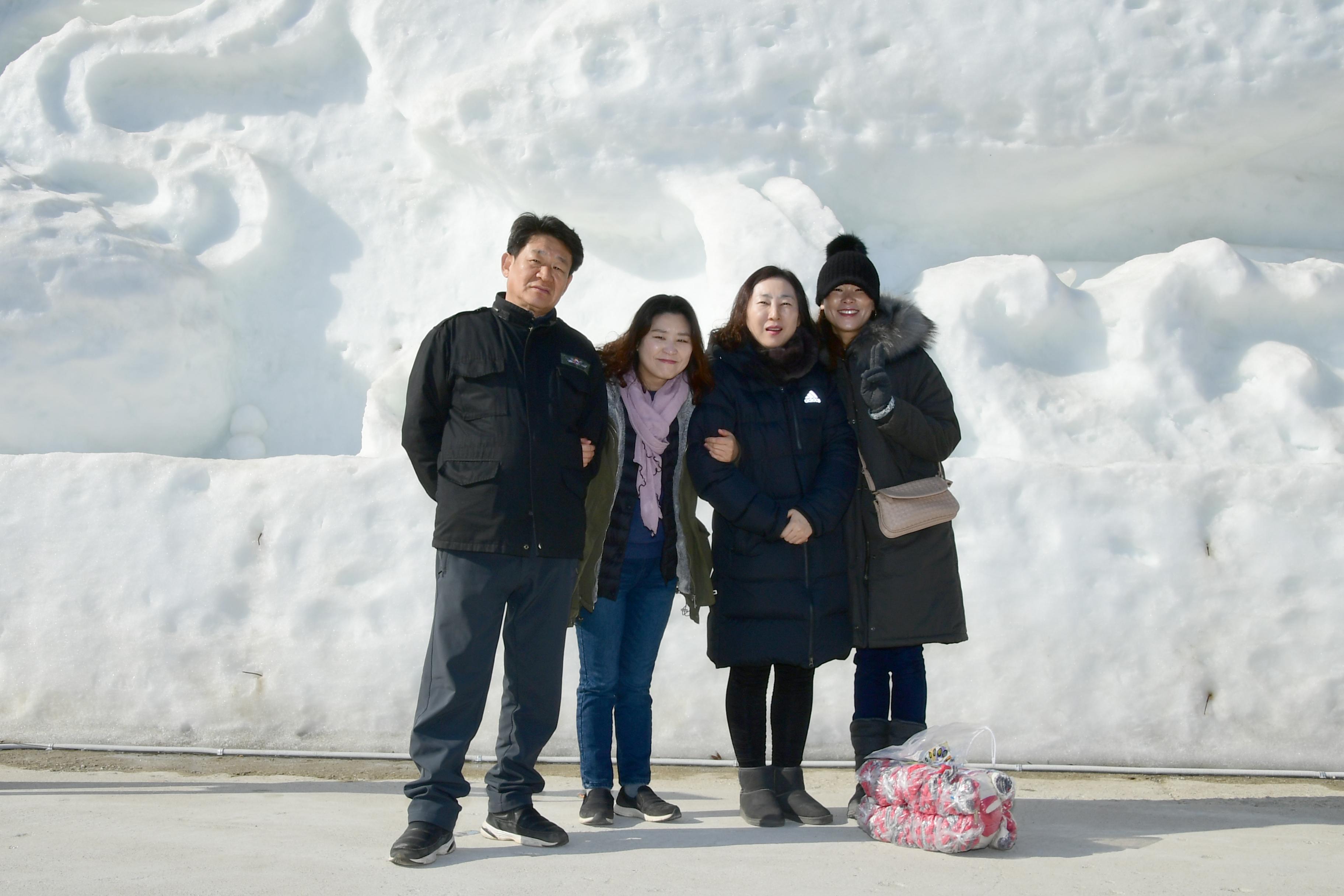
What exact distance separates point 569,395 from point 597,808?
108 centimetres

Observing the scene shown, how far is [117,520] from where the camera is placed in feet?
13.4

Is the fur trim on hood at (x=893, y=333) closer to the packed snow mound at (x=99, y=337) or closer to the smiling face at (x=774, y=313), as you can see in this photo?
the smiling face at (x=774, y=313)

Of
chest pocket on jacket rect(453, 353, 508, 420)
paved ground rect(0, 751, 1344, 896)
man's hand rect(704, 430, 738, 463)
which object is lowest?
paved ground rect(0, 751, 1344, 896)

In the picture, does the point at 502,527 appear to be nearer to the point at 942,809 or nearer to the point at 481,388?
the point at 481,388

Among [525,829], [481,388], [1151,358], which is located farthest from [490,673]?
[1151,358]

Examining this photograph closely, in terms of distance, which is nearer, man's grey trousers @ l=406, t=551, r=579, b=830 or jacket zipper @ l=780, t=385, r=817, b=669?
man's grey trousers @ l=406, t=551, r=579, b=830

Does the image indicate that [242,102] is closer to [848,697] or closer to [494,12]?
[494,12]

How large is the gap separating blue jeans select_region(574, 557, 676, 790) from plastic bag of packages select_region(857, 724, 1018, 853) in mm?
623

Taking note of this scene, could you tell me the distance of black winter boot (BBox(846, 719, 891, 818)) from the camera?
2863 millimetres

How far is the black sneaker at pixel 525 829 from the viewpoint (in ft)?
8.20

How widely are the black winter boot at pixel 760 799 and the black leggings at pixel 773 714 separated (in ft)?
0.08

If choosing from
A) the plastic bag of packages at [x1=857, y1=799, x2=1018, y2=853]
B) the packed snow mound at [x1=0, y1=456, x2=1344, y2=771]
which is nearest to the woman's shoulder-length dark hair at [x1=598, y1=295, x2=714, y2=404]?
the plastic bag of packages at [x1=857, y1=799, x2=1018, y2=853]

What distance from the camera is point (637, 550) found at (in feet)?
9.56

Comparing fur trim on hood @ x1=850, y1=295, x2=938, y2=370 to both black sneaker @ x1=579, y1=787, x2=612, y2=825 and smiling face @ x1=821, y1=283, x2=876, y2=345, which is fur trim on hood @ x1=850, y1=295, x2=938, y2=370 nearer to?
smiling face @ x1=821, y1=283, x2=876, y2=345
